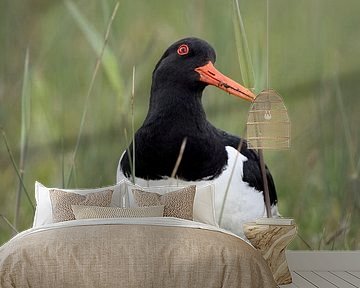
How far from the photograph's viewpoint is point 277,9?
4.76 metres

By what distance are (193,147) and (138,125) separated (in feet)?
1.54

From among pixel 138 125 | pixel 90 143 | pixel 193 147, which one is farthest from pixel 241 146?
pixel 90 143

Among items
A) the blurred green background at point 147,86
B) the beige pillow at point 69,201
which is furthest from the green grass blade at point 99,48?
the beige pillow at point 69,201

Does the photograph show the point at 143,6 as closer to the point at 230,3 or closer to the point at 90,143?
the point at 230,3

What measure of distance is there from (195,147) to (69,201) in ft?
3.09

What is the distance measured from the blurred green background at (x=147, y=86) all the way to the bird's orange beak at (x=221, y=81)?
18cm

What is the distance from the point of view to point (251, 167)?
4.54m

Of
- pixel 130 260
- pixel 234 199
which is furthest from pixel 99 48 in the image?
pixel 130 260

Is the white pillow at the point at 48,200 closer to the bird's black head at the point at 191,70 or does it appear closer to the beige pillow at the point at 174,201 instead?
the beige pillow at the point at 174,201

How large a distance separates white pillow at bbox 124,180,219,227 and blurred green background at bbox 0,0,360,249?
0.68 m

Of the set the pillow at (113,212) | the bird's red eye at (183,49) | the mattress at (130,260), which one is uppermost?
the bird's red eye at (183,49)

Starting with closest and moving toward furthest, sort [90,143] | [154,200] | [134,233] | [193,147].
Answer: [134,233]
[154,200]
[193,147]
[90,143]

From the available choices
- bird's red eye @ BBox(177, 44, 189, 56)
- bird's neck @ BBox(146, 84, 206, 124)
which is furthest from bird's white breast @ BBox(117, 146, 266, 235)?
bird's red eye @ BBox(177, 44, 189, 56)

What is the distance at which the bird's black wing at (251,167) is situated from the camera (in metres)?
4.51
